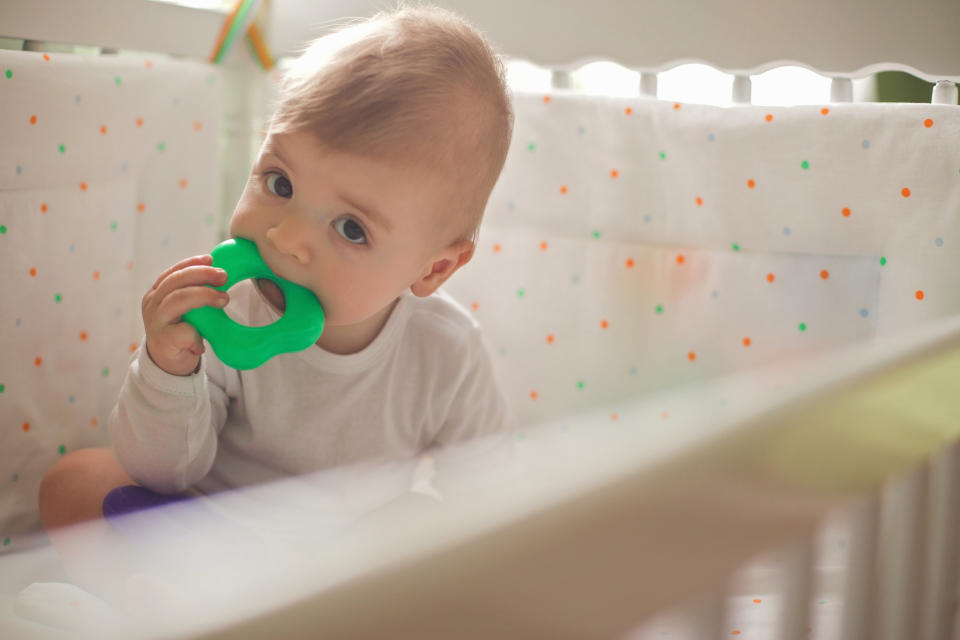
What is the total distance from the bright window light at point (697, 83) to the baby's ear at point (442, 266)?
42 cm

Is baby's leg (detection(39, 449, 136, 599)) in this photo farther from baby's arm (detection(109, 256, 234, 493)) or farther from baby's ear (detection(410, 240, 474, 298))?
baby's ear (detection(410, 240, 474, 298))

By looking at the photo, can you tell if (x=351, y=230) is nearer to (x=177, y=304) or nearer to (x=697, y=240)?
(x=177, y=304)

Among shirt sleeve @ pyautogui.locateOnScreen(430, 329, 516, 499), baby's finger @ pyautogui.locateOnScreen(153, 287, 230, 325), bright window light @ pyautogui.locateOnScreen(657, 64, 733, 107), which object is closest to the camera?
baby's finger @ pyautogui.locateOnScreen(153, 287, 230, 325)

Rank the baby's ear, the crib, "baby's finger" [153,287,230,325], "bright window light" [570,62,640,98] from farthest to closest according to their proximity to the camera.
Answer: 1. "bright window light" [570,62,640,98]
2. the baby's ear
3. "baby's finger" [153,287,230,325]
4. the crib

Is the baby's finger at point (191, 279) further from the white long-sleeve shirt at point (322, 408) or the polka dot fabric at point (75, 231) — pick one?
the polka dot fabric at point (75, 231)

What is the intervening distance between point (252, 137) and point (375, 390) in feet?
1.71

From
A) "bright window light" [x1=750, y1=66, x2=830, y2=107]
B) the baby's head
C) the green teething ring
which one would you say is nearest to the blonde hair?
the baby's head

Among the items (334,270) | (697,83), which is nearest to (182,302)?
(334,270)

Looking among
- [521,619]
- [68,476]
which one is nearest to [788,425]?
[521,619]

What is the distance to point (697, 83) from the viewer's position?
111cm

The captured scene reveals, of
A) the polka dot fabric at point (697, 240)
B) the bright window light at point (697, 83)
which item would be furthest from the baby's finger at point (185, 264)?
the bright window light at point (697, 83)

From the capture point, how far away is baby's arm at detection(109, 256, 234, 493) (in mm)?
706

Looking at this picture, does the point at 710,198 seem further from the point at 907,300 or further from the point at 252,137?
the point at 252,137

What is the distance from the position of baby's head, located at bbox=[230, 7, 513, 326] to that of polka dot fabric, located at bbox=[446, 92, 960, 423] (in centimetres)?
31
